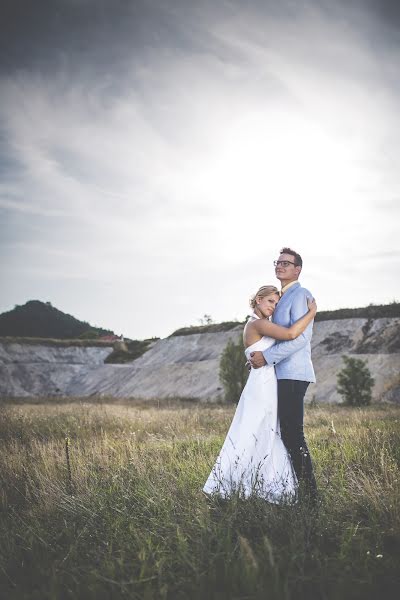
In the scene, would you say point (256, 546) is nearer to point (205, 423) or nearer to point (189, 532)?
point (189, 532)

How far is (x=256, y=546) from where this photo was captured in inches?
109

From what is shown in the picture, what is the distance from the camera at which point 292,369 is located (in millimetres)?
3863

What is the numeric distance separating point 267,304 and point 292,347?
57cm

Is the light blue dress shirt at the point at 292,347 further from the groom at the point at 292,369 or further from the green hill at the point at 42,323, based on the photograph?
the green hill at the point at 42,323

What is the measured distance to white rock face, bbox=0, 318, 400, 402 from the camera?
66.9 feet

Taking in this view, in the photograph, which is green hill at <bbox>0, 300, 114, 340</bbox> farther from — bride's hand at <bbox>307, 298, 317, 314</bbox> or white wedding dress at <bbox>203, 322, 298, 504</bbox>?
bride's hand at <bbox>307, 298, 317, 314</bbox>

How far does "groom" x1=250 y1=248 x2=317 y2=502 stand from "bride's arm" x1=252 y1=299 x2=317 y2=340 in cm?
7

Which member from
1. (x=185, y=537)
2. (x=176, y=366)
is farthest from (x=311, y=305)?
(x=176, y=366)

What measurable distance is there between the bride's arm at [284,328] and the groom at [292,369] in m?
0.07

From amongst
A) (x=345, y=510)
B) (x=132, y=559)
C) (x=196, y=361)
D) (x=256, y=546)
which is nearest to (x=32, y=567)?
(x=132, y=559)

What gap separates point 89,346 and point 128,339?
16.0 ft

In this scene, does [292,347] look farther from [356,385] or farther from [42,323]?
[42,323]

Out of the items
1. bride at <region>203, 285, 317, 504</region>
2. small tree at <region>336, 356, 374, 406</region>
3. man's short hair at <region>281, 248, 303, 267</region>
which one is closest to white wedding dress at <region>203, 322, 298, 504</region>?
bride at <region>203, 285, 317, 504</region>

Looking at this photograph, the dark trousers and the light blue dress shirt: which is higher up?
the light blue dress shirt
